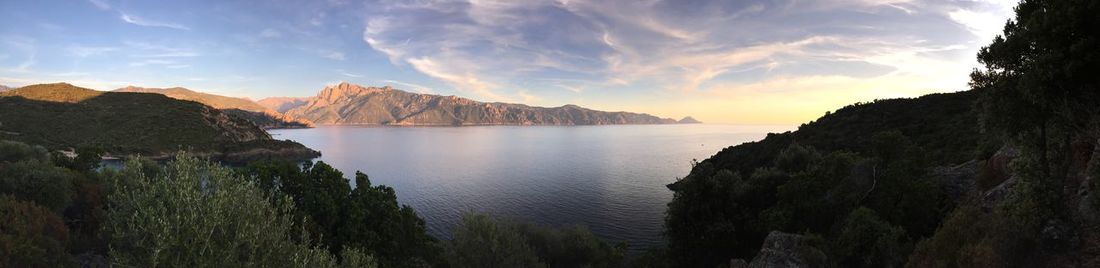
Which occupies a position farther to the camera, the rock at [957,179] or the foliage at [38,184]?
the foliage at [38,184]

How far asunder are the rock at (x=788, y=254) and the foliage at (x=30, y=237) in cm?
3753

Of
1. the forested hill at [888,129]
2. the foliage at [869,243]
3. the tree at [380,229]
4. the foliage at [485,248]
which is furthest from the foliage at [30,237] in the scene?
the forested hill at [888,129]

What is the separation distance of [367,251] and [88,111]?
189 meters

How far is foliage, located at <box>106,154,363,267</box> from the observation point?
49.1 ft

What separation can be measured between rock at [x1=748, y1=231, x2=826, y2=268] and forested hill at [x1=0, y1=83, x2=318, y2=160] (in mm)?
140091

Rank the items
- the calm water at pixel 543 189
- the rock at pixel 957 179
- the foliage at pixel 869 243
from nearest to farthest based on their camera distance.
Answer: the foliage at pixel 869 243 → the rock at pixel 957 179 → the calm water at pixel 543 189

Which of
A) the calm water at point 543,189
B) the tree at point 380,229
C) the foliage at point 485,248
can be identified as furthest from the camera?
the calm water at point 543,189

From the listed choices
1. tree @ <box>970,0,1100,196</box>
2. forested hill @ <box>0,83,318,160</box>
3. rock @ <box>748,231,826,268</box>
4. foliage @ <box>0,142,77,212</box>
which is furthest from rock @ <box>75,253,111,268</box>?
forested hill @ <box>0,83,318,160</box>

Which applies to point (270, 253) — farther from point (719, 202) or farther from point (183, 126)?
point (183, 126)

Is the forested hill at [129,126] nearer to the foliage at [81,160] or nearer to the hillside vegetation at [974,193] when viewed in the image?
the foliage at [81,160]

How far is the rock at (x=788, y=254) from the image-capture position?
23.6 metres

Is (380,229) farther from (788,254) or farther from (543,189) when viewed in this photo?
(543,189)

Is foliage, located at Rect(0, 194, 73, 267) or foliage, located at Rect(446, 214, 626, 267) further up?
foliage, located at Rect(0, 194, 73, 267)

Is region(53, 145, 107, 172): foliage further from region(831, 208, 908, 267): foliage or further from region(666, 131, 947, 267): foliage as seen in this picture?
region(831, 208, 908, 267): foliage
